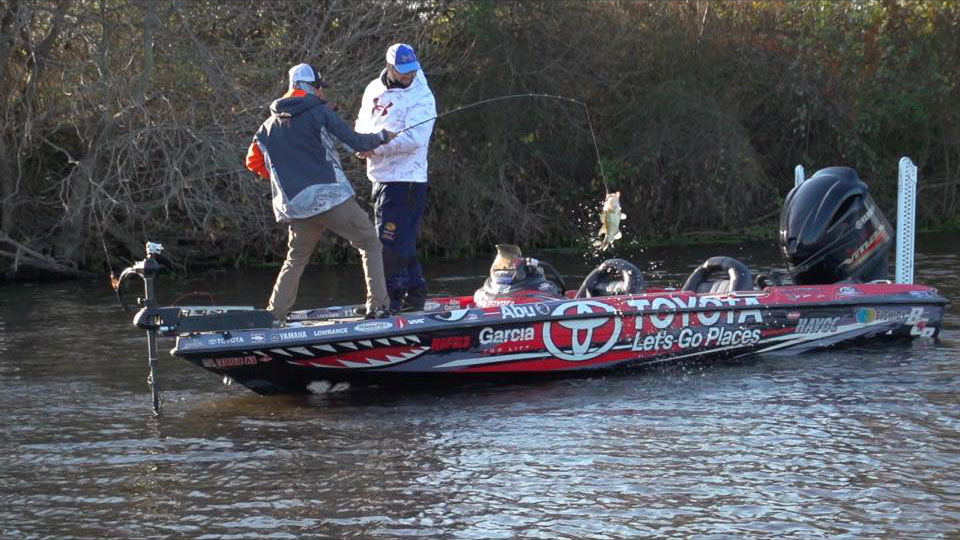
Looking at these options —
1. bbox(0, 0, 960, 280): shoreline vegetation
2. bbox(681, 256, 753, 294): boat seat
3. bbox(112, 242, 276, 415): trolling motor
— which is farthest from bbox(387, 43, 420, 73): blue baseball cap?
bbox(0, 0, 960, 280): shoreline vegetation

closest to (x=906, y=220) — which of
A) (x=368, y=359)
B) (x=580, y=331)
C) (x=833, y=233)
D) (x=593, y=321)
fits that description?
(x=833, y=233)

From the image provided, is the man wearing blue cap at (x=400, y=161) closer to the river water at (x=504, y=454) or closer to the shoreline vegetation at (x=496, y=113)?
the river water at (x=504, y=454)

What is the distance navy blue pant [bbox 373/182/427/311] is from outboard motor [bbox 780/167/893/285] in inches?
128

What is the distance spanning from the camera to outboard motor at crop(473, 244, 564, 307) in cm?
1027

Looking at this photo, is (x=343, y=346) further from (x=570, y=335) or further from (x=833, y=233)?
(x=833, y=233)

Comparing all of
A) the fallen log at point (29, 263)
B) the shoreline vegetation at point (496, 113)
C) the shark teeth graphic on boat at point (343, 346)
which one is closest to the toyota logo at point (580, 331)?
the shark teeth graphic on boat at point (343, 346)

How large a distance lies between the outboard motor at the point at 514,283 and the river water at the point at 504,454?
2.64ft

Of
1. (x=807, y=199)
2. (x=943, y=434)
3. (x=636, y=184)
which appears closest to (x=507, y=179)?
(x=636, y=184)

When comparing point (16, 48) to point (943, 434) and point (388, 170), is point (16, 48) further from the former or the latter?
point (943, 434)

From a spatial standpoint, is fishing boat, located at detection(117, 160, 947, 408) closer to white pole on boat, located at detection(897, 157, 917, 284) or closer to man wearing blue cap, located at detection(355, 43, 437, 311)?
white pole on boat, located at detection(897, 157, 917, 284)

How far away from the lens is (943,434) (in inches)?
319

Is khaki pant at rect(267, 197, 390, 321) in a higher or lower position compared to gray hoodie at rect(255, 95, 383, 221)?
lower

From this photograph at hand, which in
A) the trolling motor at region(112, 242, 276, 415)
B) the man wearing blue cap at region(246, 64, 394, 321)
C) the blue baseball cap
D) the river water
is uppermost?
the blue baseball cap

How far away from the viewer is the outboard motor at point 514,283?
10.3 meters
